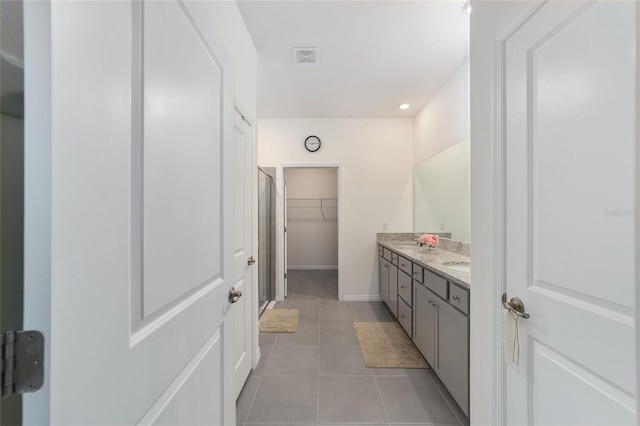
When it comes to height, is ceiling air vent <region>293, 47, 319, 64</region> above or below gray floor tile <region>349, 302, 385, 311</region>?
above

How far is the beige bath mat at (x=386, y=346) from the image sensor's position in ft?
A: 6.92

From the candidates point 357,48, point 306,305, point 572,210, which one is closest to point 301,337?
point 306,305

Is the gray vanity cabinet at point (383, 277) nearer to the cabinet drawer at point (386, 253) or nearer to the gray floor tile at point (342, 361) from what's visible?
the cabinet drawer at point (386, 253)

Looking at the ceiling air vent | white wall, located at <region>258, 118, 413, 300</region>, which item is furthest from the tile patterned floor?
the ceiling air vent

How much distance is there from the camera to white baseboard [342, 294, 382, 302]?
3.71 m

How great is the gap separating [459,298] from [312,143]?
9.45 ft

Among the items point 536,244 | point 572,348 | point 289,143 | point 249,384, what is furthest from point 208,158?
point 289,143

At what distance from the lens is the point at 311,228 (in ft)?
19.6

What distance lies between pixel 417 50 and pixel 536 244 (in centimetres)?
196

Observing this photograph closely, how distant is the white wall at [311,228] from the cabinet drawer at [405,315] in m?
3.29

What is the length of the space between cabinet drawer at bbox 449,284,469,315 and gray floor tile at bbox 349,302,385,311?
1.92 meters

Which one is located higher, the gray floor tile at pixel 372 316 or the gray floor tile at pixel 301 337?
the gray floor tile at pixel 301 337

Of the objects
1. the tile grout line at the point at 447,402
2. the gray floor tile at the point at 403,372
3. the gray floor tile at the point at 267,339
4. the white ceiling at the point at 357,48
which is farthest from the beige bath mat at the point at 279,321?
the white ceiling at the point at 357,48

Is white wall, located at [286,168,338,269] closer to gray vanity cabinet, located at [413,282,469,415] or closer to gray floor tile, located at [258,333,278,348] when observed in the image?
gray floor tile, located at [258,333,278,348]
